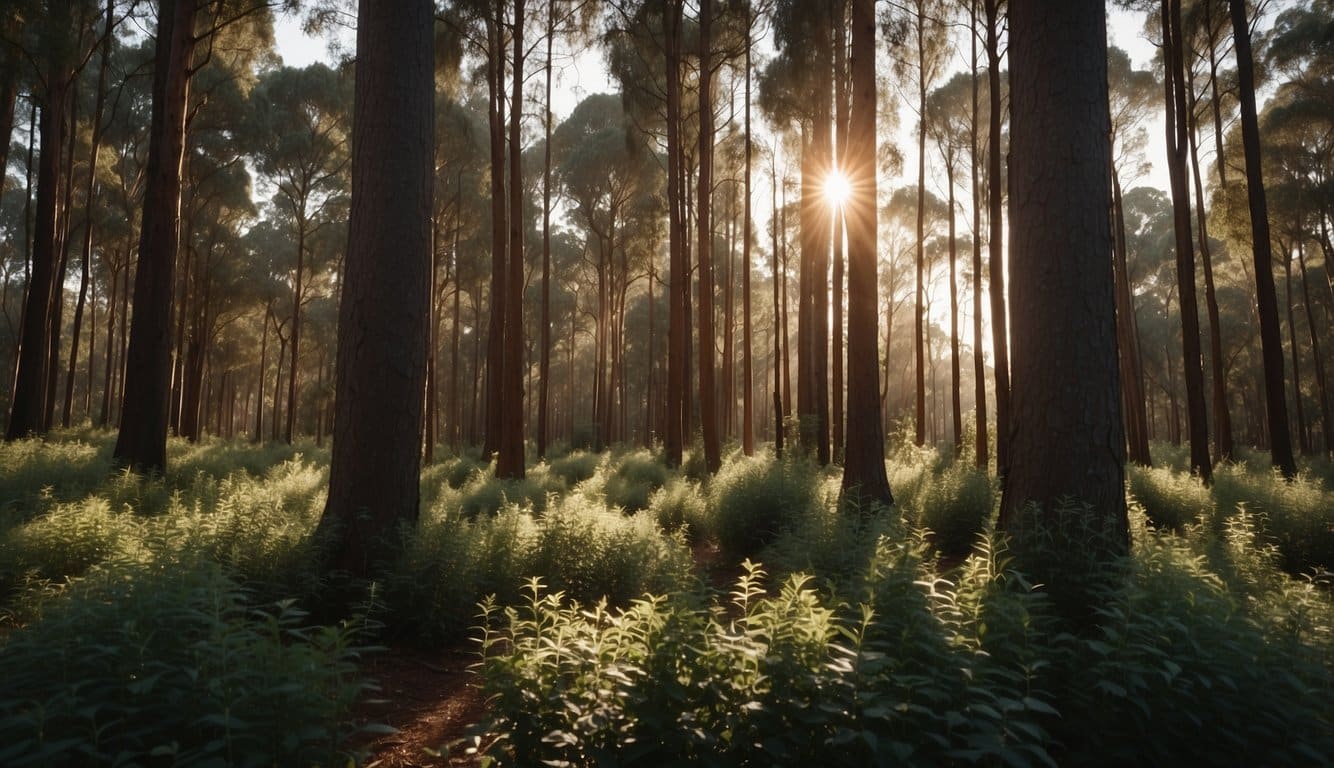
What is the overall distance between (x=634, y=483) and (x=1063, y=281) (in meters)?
9.03

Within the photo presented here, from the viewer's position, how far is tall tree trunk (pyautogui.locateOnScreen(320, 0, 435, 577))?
538cm

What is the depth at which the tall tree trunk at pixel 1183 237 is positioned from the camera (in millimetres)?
12266

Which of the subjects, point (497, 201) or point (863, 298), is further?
point (497, 201)

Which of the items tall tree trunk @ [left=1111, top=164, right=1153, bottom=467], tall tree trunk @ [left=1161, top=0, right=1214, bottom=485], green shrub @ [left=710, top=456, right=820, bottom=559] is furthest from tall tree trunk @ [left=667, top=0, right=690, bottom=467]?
tall tree trunk @ [left=1111, top=164, right=1153, bottom=467]

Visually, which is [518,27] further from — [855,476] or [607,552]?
[607,552]

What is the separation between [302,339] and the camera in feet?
123

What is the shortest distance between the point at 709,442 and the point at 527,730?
11.6 meters

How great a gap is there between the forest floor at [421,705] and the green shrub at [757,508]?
413cm

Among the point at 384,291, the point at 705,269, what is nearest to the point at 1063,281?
the point at 384,291

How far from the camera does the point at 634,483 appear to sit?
12.7 metres

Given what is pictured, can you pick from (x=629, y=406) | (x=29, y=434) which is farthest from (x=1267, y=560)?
(x=629, y=406)

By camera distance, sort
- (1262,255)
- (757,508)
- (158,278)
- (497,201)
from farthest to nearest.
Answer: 1. (497,201)
2. (1262,255)
3. (158,278)
4. (757,508)

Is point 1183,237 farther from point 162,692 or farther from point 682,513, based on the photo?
point 162,692

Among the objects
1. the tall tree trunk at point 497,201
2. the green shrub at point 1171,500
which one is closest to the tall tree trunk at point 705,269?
the tall tree trunk at point 497,201
